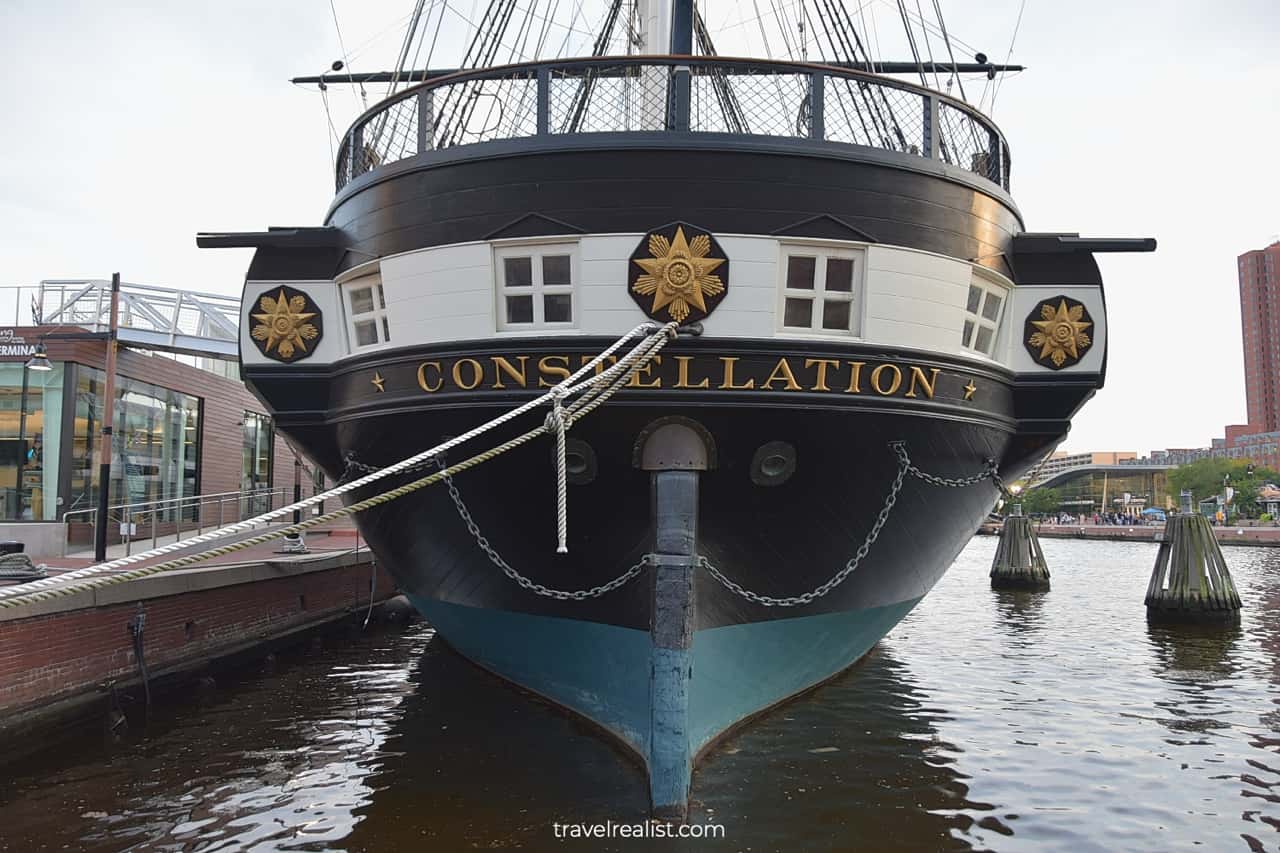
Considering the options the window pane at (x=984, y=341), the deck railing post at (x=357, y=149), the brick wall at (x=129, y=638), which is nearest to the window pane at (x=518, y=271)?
the deck railing post at (x=357, y=149)

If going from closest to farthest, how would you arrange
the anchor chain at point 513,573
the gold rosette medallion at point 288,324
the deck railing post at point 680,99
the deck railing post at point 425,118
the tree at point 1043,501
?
the deck railing post at point 680,99 < the anchor chain at point 513,573 < the deck railing post at point 425,118 < the gold rosette medallion at point 288,324 < the tree at point 1043,501

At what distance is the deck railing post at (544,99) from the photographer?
793 cm

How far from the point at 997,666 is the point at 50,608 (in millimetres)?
12308

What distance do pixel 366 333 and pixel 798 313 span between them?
3942 mm

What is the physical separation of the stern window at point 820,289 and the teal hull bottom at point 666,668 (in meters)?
2.52

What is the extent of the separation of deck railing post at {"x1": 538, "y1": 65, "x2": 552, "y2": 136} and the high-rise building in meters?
141

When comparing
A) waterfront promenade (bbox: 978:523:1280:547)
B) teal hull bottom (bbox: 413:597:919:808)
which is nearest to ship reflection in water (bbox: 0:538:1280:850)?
teal hull bottom (bbox: 413:597:919:808)

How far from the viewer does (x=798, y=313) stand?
789 centimetres

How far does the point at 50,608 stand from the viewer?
898 cm

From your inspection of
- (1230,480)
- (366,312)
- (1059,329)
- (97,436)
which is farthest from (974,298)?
(1230,480)

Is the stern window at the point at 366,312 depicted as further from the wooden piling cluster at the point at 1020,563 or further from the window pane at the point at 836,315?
the wooden piling cluster at the point at 1020,563

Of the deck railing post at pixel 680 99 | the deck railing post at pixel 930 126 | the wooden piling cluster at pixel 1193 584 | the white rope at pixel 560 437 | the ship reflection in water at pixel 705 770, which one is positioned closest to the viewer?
the white rope at pixel 560 437

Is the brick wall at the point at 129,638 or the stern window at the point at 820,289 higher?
the stern window at the point at 820,289

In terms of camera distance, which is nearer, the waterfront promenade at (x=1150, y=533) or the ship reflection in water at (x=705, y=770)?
the ship reflection in water at (x=705, y=770)
